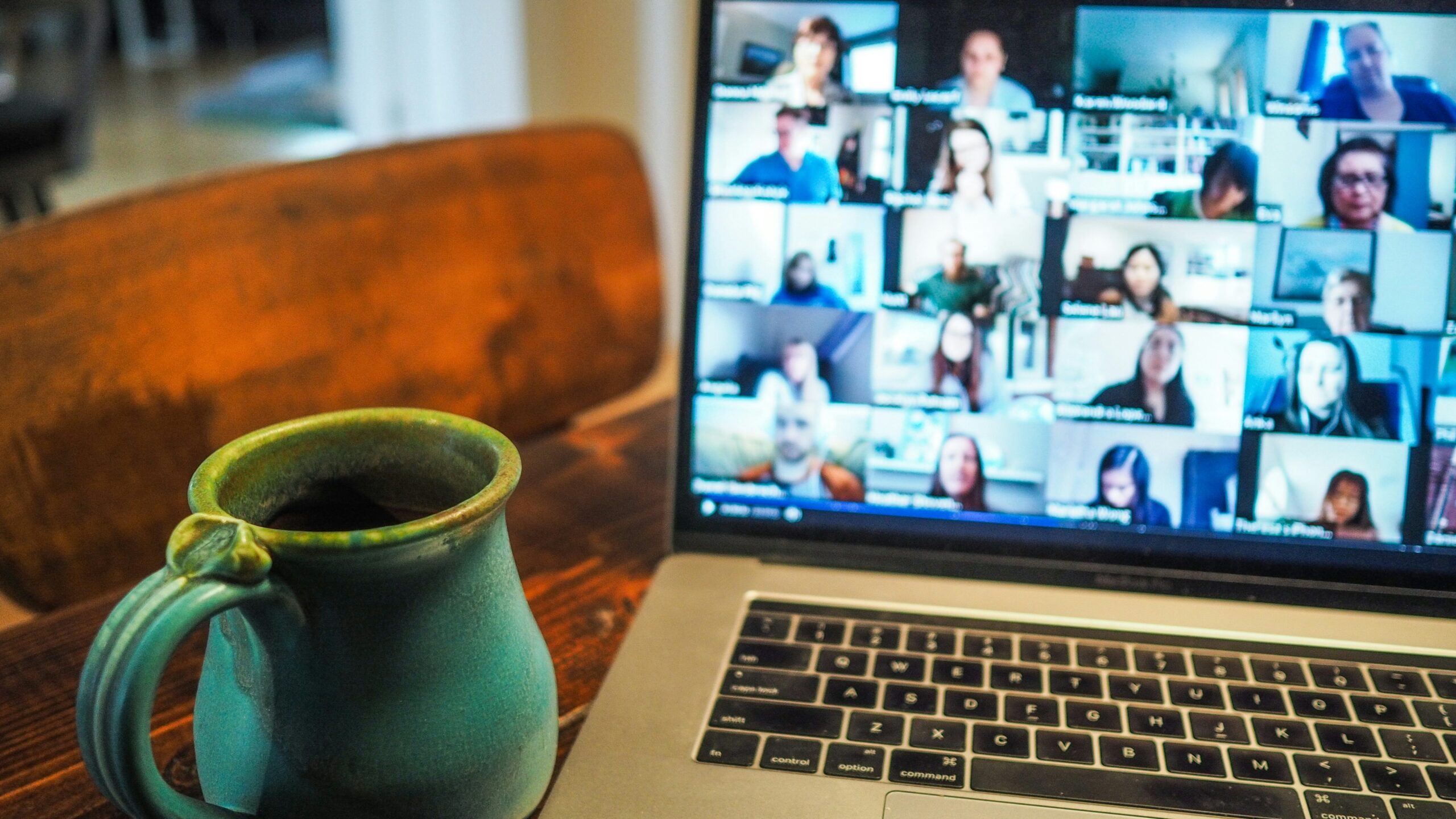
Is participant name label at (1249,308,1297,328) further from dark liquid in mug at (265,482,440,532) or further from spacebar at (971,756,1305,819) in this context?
dark liquid in mug at (265,482,440,532)

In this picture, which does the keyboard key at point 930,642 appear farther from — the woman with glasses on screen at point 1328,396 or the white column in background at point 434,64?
the white column in background at point 434,64

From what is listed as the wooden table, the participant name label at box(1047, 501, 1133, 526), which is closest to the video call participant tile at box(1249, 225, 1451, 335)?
the participant name label at box(1047, 501, 1133, 526)

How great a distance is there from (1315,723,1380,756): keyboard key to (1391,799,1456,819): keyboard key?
0.08 ft

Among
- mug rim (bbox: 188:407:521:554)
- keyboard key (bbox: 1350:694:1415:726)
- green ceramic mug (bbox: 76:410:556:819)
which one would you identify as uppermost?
mug rim (bbox: 188:407:521:554)

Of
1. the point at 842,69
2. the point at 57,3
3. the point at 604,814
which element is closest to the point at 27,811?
the point at 604,814

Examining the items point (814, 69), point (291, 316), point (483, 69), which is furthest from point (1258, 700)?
point (483, 69)

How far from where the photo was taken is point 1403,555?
1.62 feet

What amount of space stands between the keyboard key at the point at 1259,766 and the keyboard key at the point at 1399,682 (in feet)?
0.23

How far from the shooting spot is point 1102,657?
1.53 ft

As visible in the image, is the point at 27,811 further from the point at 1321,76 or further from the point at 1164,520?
the point at 1321,76

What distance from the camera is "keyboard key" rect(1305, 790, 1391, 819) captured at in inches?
14.9

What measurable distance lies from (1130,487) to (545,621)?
0.28 metres


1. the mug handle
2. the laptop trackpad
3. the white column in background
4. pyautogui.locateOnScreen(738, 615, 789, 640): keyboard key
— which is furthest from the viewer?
the white column in background

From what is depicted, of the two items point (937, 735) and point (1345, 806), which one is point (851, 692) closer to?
point (937, 735)
